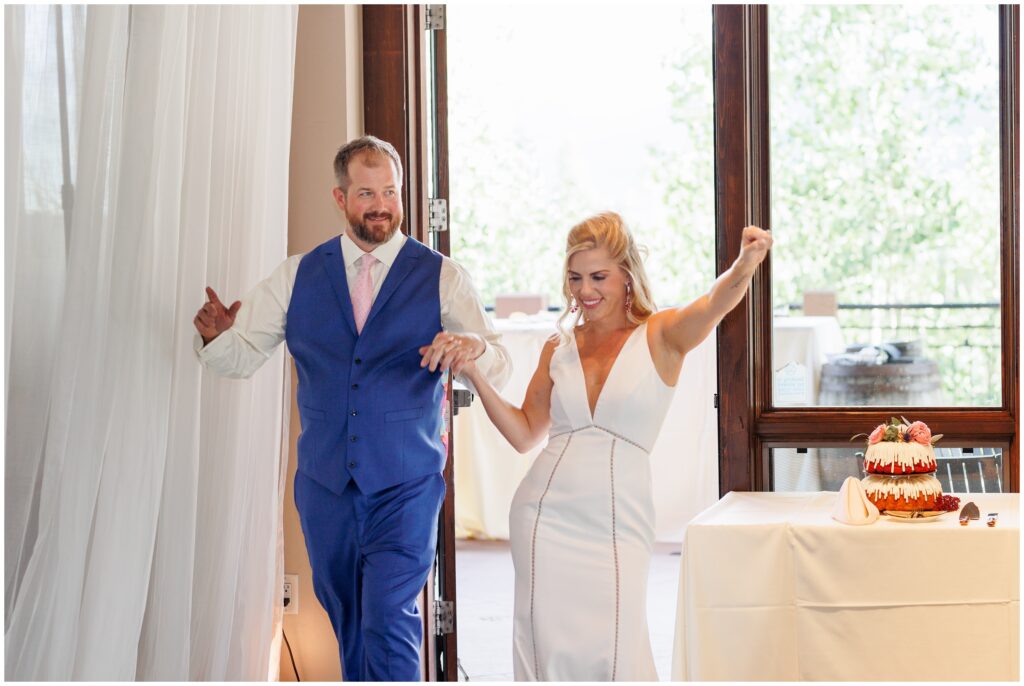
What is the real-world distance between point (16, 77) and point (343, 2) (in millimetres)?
1379

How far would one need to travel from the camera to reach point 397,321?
2365mm

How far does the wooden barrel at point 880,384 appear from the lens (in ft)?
9.84

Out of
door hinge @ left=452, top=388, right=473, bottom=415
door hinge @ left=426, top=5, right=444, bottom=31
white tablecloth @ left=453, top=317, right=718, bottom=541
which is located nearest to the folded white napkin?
door hinge @ left=452, top=388, right=473, bottom=415

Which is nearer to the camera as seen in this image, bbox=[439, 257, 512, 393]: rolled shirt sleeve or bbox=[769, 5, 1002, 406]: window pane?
bbox=[439, 257, 512, 393]: rolled shirt sleeve

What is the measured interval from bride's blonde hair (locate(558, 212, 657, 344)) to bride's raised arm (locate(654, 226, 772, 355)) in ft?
0.20

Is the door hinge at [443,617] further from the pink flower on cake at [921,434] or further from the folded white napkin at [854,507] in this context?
the pink flower on cake at [921,434]

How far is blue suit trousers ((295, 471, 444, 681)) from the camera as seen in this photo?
7.56ft

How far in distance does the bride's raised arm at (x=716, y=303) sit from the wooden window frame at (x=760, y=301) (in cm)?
70

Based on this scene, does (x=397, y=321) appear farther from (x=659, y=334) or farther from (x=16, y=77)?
(x=16, y=77)

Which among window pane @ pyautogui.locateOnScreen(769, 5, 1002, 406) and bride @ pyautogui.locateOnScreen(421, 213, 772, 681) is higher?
window pane @ pyautogui.locateOnScreen(769, 5, 1002, 406)

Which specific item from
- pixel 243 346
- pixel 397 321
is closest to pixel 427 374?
pixel 397 321

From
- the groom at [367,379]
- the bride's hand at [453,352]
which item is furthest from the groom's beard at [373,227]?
the bride's hand at [453,352]

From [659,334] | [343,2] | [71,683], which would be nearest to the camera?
[71,683]

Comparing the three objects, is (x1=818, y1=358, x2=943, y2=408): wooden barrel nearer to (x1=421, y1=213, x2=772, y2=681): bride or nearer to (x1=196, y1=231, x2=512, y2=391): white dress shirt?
(x1=421, y1=213, x2=772, y2=681): bride
